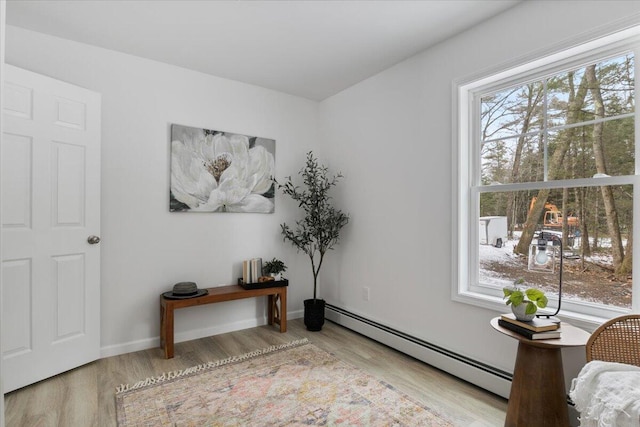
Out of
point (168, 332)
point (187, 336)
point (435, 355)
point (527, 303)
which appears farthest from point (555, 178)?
point (187, 336)

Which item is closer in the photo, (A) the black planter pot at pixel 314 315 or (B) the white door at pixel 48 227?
(B) the white door at pixel 48 227

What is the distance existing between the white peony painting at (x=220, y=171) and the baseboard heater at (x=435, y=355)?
1.44m

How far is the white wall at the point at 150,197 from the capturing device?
8.91ft

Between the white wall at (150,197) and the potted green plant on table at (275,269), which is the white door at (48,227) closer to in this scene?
the white wall at (150,197)

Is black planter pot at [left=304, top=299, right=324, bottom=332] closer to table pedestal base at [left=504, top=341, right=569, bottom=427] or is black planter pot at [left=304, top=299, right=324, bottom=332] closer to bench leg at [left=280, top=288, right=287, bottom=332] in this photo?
bench leg at [left=280, top=288, right=287, bottom=332]

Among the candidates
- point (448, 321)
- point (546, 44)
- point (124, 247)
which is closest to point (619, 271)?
point (448, 321)

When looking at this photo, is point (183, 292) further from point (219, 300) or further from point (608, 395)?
point (608, 395)

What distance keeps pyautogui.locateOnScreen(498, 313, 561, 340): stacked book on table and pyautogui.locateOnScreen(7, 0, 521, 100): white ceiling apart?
187 cm

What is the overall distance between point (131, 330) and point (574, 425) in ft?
10.2

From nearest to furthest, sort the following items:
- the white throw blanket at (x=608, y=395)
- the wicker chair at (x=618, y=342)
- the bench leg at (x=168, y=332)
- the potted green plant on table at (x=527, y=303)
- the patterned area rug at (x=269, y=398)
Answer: the white throw blanket at (x=608, y=395), the wicker chair at (x=618, y=342), the potted green plant on table at (x=527, y=303), the patterned area rug at (x=269, y=398), the bench leg at (x=168, y=332)

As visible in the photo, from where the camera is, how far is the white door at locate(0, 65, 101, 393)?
218 cm

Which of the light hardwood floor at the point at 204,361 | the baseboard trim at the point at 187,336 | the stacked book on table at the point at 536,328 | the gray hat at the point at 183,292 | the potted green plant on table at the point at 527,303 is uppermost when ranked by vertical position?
the potted green plant on table at the point at 527,303

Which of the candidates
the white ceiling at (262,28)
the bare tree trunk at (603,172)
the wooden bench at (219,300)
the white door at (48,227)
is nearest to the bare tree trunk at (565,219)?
the bare tree trunk at (603,172)

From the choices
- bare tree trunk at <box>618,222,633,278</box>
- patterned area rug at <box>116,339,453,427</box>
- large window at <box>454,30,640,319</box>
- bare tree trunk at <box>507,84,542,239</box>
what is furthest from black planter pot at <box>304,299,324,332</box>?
bare tree trunk at <box>618,222,633,278</box>
